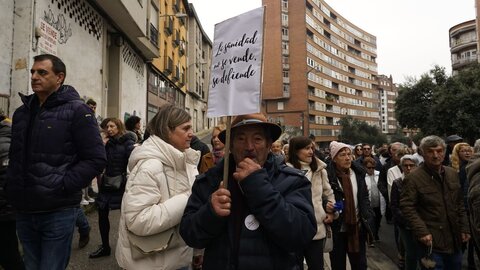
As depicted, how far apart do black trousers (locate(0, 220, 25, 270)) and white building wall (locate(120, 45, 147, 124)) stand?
9996 mm

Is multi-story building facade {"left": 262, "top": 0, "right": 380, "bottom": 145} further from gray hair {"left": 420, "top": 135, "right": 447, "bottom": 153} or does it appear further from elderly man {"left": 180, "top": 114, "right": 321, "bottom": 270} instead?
elderly man {"left": 180, "top": 114, "right": 321, "bottom": 270}

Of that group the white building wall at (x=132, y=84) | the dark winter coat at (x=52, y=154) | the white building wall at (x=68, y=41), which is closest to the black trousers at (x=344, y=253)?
the dark winter coat at (x=52, y=154)

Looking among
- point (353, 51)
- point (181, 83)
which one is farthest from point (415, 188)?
point (353, 51)

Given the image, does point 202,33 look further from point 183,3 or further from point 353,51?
point 353,51

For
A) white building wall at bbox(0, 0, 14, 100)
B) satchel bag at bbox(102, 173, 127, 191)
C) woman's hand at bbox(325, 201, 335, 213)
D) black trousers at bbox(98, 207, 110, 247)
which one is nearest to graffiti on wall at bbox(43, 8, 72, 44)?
white building wall at bbox(0, 0, 14, 100)

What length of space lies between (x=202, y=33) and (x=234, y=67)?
40441mm

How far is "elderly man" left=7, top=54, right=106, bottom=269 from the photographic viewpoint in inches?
97.1

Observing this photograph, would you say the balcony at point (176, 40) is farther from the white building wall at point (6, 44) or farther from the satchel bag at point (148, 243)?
the satchel bag at point (148, 243)

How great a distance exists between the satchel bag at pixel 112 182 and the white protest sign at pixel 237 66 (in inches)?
114

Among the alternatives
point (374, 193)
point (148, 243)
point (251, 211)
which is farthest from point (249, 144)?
point (374, 193)

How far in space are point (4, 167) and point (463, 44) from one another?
67797 mm

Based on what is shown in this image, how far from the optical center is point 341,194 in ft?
13.2

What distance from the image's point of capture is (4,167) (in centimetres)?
294

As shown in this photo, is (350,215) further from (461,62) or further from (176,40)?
(461,62)
